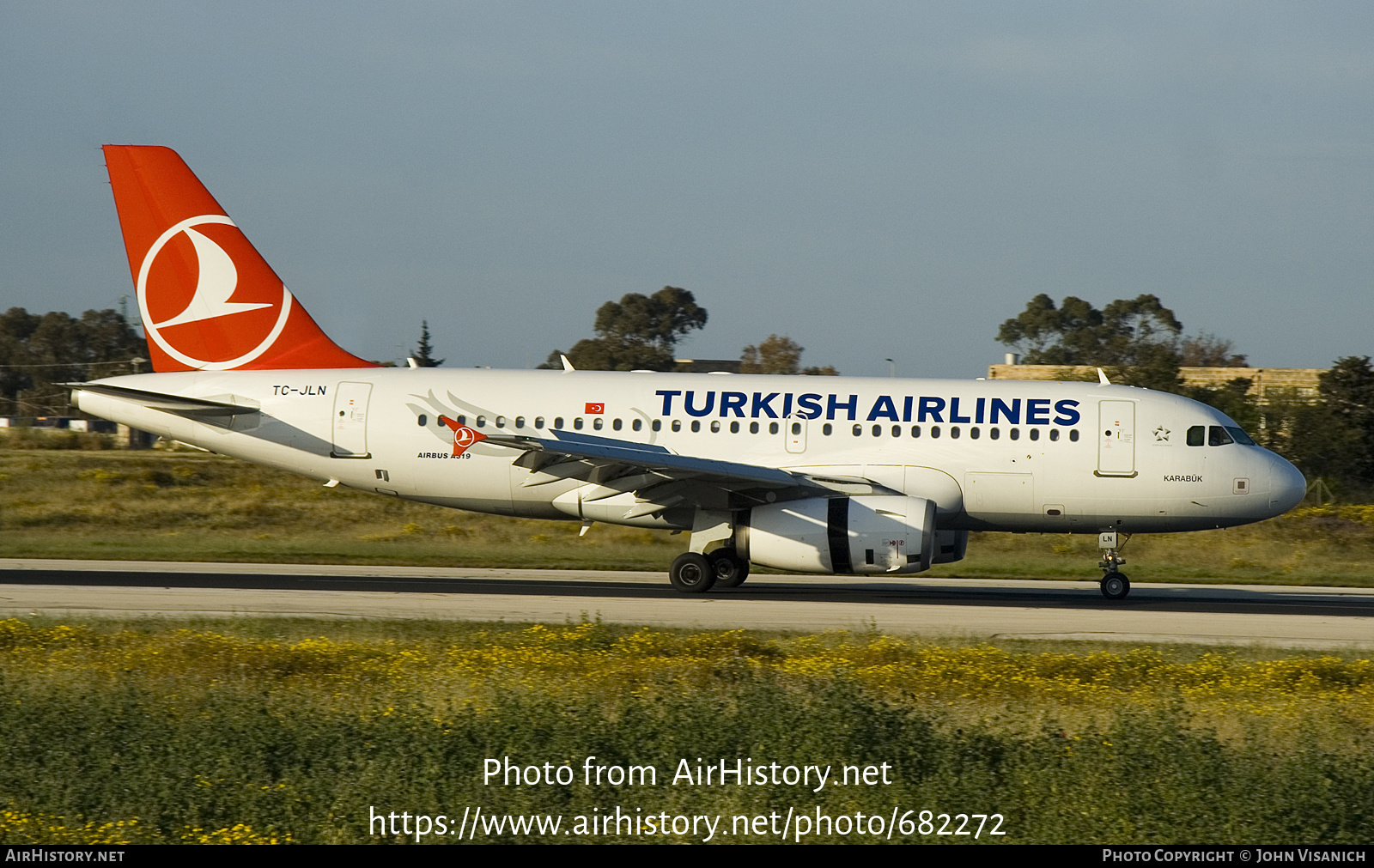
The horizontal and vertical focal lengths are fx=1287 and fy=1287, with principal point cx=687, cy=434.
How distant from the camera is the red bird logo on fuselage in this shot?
22.9 meters

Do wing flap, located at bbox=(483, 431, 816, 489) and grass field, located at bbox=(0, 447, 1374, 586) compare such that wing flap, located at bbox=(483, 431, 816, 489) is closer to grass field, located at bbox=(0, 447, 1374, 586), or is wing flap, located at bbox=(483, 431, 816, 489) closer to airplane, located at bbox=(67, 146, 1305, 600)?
airplane, located at bbox=(67, 146, 1305, 600)

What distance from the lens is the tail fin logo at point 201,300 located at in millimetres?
24531

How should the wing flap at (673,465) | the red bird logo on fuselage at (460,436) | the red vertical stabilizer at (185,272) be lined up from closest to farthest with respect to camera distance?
the wing flap at (673,465) → the red bird logo on fuselage at (460,436) → the red vertical stabilizer at (185,272)

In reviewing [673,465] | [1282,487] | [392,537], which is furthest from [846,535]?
[392,537]

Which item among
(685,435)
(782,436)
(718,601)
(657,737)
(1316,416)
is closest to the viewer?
(657,737)

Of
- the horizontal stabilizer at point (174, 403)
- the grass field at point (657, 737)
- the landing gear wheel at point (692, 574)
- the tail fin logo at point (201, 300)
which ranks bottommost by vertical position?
the grass field at point (657, 737)

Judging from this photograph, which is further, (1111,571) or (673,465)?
(1111,571)

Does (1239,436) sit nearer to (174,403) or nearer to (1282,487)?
(1282,487)

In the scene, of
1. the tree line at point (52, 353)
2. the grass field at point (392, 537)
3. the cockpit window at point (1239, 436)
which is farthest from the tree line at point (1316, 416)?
the tree line at point (52, 353)

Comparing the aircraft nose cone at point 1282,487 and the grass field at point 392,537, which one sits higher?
the aircraft nose cone at point 1282,487

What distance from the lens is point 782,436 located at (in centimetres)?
2284

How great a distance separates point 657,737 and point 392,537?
2608 cm

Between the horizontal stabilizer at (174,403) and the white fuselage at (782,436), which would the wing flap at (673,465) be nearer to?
the white fuselage at (782,436)

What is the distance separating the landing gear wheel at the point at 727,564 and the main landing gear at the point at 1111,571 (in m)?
6.44
